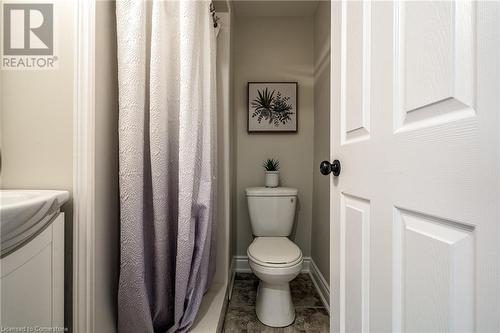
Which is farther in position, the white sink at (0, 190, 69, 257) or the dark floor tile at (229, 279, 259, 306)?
the dark floor tile at (229, 279, 259, 306)

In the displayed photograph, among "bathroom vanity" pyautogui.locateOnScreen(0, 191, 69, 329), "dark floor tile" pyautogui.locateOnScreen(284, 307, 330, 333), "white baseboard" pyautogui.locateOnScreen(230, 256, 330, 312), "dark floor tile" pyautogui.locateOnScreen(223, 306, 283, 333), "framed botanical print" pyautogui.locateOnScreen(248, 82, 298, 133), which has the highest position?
"framed botanical print" pyautogui.locateOnScreen(248, 82, 298, 133)

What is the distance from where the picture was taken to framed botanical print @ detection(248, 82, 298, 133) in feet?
6.59

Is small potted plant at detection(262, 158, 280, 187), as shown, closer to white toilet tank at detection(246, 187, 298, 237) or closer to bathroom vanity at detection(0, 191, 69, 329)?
white toilet tank at detection(246, 187, 298, 237)

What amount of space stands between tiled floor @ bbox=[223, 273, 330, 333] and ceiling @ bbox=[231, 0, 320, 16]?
2.24m

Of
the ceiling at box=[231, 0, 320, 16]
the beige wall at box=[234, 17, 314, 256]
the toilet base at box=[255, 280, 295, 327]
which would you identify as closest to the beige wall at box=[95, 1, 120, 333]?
the toilet base at box=[255, 280, 295, 327]

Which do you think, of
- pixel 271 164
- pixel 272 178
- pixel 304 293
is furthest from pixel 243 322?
pixel 271 164

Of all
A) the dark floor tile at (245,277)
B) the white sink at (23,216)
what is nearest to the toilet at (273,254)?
the dark floor tile at (245,277)

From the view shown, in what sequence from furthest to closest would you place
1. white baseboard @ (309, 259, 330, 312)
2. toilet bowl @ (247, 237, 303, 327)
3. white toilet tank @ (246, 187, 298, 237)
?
white toilet tank @ (246, 187, 298, 237), white baseboard @ (309, 259, 330, 312), toilet bowl @ (247, 237, 303, 327)

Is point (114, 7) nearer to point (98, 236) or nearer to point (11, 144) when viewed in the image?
point (11, 144)

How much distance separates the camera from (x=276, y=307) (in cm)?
135

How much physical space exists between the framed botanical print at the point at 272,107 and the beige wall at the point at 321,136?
0.21 meters

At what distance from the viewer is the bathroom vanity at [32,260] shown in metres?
0.48

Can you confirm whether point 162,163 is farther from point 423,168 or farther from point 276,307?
point 276,307

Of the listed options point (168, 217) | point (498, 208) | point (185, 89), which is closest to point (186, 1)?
point (185, 89)
